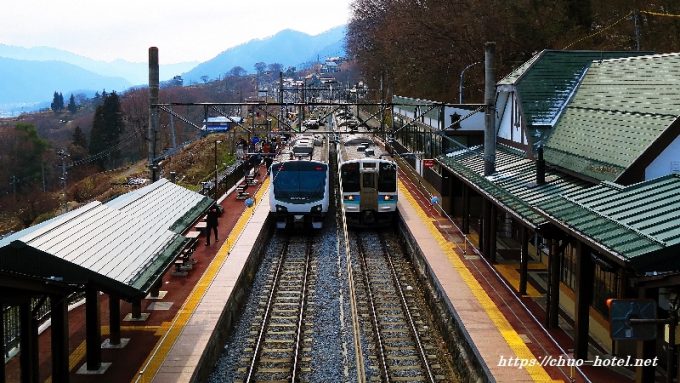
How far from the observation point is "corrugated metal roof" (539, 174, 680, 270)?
27.9 feet

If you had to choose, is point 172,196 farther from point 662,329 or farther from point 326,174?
point 662,329

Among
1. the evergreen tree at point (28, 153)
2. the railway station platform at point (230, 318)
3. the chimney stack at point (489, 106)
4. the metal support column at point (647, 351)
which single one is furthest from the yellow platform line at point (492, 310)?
the evergreen tree at point (28, 153)

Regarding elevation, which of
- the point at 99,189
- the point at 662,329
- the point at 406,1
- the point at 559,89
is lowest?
the point at 99,189

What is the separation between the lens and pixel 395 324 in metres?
15.3

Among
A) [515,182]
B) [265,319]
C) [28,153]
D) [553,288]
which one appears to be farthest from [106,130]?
[553,288]

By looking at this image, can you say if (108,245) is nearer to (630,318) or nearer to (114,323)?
(114,323)

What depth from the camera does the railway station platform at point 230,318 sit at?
11039 millimetres

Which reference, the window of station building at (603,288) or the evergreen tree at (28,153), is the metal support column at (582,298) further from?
the evergreen tree at (28,153)

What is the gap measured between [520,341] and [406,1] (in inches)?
2006

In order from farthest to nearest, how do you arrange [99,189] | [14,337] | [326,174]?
[99,189], [326,174], [14,337]

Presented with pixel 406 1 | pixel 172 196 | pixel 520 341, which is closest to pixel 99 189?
pixel 406 1

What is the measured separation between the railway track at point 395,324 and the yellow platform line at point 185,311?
3.69m

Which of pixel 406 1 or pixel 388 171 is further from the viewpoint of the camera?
pixel 406 1

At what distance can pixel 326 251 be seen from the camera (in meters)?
22.5
